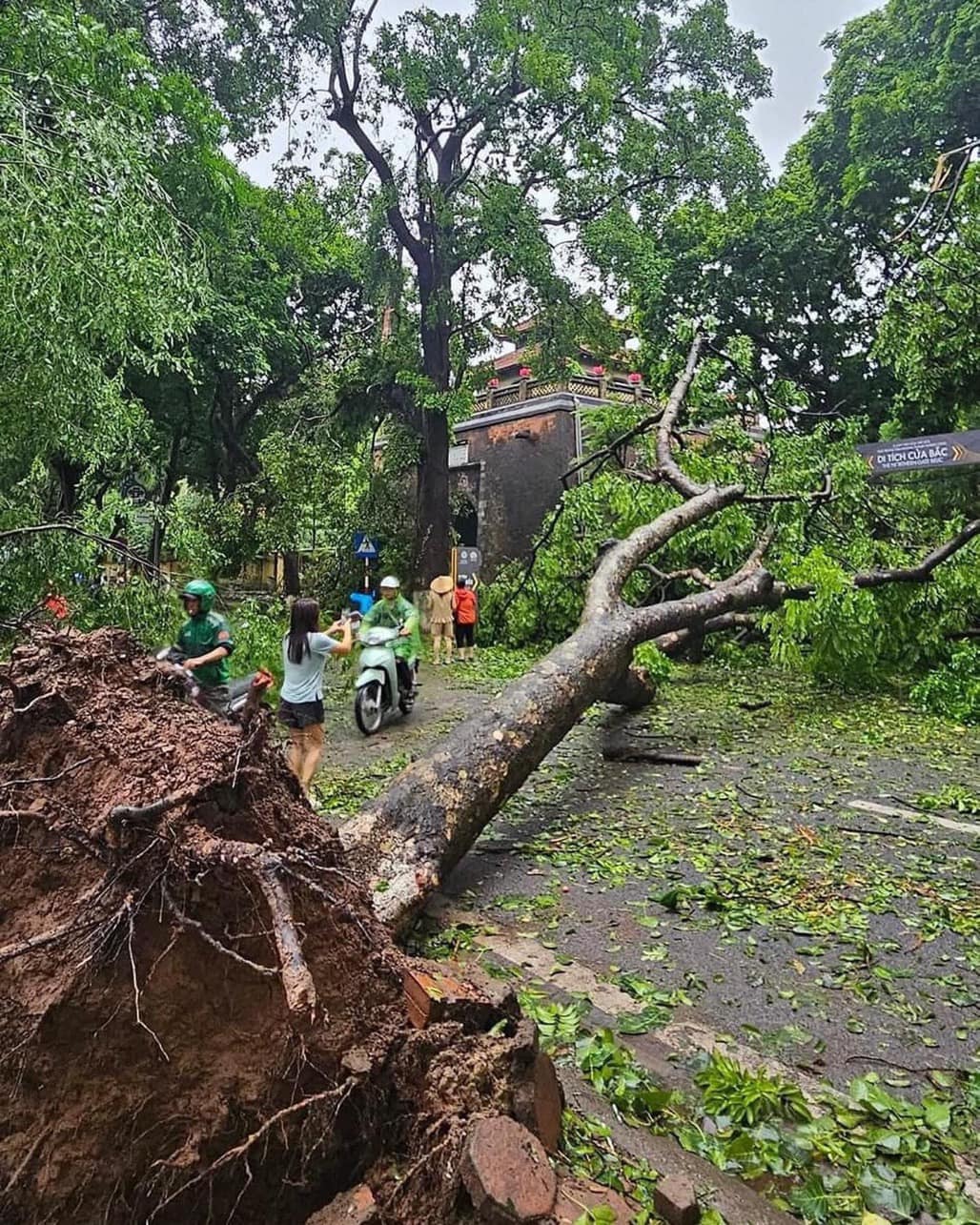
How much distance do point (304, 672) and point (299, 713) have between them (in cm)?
25

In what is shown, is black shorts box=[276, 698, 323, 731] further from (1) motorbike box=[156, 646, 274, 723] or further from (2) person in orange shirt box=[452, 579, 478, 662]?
(2) person in orange shirt box=[452, 579, 478, 662]

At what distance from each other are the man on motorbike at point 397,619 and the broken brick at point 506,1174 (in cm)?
580

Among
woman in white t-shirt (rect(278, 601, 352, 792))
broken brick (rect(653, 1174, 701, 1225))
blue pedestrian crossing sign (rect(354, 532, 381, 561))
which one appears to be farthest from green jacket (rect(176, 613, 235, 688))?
blue pedestrian crossing sign (rect(354, 532, 381, 561))

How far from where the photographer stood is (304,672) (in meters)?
4.87

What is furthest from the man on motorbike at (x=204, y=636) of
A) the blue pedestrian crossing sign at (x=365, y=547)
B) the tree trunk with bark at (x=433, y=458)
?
the blue pedestrian crossing sign at (x=365, y=547)

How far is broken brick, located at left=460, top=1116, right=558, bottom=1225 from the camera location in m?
1.62

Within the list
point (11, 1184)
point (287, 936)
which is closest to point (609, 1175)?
point (287, 936)

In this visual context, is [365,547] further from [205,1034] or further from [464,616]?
[205,1034]

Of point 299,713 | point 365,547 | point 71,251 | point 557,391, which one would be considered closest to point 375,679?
point 299,713

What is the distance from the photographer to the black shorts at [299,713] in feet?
16.0

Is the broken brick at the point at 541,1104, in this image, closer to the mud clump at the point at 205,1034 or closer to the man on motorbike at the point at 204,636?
the mud clump at the point at 205,1034

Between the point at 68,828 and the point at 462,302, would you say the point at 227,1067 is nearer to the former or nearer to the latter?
the point at 68,828

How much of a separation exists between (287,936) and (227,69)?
51.7ft

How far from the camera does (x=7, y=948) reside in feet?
5.51
